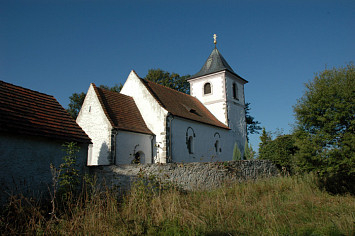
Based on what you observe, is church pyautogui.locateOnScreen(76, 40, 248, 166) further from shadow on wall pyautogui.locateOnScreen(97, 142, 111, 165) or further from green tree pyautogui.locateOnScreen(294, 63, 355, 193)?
green tree pyautogui.locateOnScreen(294, 63, 355, 193)

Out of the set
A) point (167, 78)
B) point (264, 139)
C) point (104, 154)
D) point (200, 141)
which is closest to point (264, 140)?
point (264, 139)

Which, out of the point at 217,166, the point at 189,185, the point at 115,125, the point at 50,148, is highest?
the point at 115,125

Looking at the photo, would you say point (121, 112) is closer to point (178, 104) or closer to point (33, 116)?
point (178, 104)

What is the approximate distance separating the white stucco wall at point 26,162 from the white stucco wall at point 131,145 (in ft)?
16.9

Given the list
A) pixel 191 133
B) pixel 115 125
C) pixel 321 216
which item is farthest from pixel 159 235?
pixel 191 133

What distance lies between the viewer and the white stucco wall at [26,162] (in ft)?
26.3

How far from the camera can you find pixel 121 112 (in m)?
16.6

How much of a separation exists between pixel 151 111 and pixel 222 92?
925 centimetres

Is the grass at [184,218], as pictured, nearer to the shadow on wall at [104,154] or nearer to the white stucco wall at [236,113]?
the shadow on wall at [104,154]

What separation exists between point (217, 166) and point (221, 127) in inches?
467

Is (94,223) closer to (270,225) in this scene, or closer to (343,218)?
(270,225)

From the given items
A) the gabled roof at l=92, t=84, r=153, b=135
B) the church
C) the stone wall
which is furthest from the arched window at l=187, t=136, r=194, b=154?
the stone wall

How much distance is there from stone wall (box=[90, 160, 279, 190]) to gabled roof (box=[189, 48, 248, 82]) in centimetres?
1581

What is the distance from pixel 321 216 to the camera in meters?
6.37
